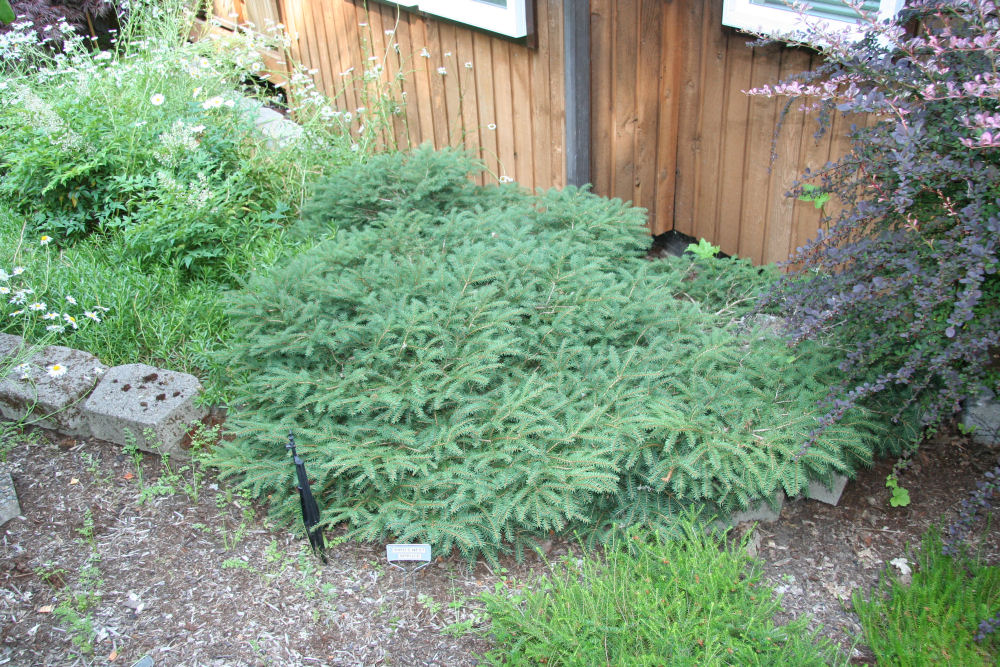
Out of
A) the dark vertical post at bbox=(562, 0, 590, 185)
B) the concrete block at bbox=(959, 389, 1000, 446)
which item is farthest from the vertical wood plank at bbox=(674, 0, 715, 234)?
the concrete block at bbox=(959, 389, 1000, 446)

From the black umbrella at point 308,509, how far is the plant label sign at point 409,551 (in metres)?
0.24

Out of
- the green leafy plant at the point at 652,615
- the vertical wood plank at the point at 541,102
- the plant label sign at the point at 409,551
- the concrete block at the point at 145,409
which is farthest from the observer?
the vertical wood plank at the point at 541,102

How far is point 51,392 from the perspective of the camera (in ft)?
10.8

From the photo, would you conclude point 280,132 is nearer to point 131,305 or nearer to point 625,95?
point 131,305

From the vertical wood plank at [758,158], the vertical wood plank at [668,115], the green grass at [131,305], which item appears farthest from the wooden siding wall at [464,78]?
the green grass at [131,305]

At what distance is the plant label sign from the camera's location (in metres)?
2.65

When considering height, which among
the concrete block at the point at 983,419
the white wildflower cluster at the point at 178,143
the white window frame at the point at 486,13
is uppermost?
the white window frame at the point at 486,13

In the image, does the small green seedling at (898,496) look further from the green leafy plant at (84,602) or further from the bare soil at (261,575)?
the green leafy plant at (84,602)

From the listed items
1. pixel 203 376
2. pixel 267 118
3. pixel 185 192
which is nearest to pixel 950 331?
pixel 203 376

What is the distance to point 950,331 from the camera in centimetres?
222

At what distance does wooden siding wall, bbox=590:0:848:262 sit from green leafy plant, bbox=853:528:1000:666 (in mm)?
1845

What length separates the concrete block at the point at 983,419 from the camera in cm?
291

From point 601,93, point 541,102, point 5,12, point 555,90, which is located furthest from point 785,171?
point 5,12

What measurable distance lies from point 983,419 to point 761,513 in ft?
3.11
